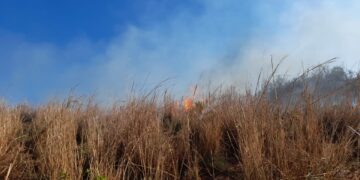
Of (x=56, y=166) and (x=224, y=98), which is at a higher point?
(x=224, y=98)

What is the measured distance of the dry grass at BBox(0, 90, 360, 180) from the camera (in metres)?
4.41

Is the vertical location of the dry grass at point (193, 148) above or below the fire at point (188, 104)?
below

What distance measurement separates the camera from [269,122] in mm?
5039

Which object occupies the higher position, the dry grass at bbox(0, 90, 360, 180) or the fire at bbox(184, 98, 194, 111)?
the fire at bbox(184, 98, 194, 111)

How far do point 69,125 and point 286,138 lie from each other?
7.79ft

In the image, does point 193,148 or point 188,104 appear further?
point 188,104

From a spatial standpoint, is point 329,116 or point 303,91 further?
point 329,116

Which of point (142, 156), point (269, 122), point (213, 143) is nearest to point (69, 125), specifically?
point (142, 156)

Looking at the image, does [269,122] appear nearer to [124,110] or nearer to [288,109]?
[288,109]

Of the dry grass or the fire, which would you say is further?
the fire

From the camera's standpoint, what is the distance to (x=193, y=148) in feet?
18.2

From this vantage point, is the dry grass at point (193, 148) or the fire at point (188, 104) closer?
the dry grass at point (193, 148)

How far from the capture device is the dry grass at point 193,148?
4406 mm

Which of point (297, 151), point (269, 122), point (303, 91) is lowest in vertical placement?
point (297, 151)
